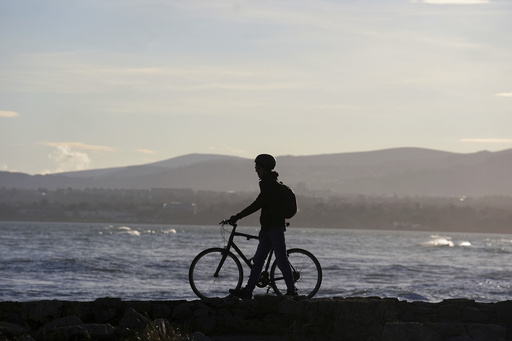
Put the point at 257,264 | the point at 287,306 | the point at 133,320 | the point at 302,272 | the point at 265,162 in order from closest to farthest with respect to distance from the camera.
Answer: the point at 133,320 < the point at 287,306 < the point at 265,162 < the point at 257,264 < the point at 302,272

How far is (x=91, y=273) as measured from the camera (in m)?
46.7

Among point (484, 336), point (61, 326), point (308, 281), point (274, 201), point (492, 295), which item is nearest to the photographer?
point (484, 336)

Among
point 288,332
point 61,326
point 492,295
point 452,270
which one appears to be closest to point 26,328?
point 61,326

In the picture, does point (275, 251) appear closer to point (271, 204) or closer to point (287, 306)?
point (271, 204)

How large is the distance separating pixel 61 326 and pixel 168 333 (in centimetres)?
168

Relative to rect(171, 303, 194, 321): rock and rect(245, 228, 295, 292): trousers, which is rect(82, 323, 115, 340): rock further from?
rect(245, 228, 295, 292): trousers

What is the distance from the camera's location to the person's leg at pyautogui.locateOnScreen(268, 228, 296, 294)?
13.3 metres

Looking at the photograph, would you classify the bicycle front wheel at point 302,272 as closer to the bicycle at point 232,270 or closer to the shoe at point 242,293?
the bicycle at point 232,270

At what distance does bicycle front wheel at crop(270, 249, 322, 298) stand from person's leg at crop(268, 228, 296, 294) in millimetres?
333

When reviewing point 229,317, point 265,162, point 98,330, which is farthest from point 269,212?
point 98,330

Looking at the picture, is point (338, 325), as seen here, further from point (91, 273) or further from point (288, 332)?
point (91, 273)

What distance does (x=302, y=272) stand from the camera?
47.1 feet

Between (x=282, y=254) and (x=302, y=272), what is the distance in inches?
45.4

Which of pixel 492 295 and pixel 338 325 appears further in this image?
pixel 492 295
